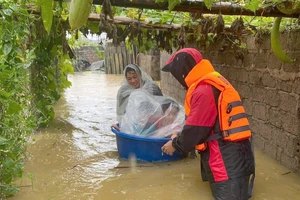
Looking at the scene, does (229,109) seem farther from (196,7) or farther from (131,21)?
(131,21)

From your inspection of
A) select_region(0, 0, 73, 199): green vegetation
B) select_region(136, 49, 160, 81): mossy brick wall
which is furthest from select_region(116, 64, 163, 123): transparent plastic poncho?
select_region(136, 49, 160, 81): mossy brick wall

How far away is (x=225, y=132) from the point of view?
2846 mm

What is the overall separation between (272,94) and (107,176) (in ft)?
6.92

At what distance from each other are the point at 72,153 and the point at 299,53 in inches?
121

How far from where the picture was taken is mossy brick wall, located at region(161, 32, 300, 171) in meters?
3.66

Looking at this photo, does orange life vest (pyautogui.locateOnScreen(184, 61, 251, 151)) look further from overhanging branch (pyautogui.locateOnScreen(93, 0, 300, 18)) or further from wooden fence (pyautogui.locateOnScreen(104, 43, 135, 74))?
wooden fence (pyautogui.locateOnScreen(104, 43, 135, 74))

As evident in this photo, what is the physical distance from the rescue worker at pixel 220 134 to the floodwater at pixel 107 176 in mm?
498

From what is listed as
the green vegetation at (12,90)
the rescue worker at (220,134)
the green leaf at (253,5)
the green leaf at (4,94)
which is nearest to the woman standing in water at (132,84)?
the green vegetation at (12,90)

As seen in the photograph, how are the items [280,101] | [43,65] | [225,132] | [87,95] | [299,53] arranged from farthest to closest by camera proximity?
[87,95], [43,65], [280,101], [299,53], [225,132]

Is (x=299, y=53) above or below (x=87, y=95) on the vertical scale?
above

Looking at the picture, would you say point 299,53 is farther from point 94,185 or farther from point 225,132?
point 94,185

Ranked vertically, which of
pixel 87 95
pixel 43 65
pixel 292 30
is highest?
pixel 292 30

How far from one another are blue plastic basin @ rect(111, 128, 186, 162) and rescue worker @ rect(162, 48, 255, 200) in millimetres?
1023

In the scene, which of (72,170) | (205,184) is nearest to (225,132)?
(205,184)
